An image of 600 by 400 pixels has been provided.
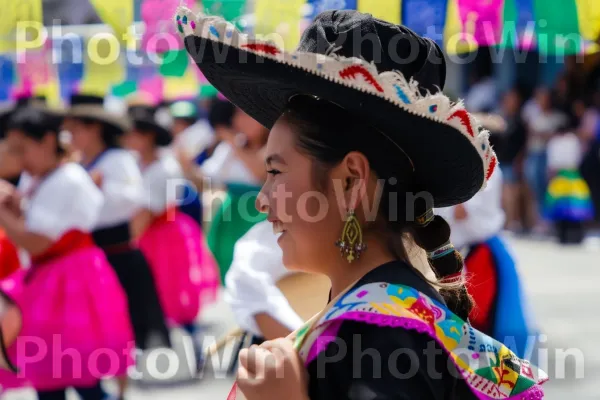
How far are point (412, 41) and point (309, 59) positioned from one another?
0.21 meters

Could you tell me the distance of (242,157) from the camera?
5168 millimetres

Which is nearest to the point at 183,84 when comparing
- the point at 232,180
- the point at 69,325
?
the point at 232,180

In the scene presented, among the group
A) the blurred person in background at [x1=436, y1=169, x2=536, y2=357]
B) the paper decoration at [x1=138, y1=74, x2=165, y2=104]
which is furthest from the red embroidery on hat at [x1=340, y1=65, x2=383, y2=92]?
the paper decoration at [x1=138, y1=74, x2=165, y2=104]

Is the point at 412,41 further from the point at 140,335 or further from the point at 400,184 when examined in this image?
the point at 140,335

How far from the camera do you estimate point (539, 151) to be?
44.2 feet

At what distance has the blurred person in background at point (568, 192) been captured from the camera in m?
12.4

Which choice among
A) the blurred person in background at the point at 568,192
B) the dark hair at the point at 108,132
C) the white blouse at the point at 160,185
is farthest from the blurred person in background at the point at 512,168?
the dark hair at the point at 108,132

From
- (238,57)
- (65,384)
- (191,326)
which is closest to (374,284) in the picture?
(238,57)

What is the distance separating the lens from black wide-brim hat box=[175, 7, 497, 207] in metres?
1.58

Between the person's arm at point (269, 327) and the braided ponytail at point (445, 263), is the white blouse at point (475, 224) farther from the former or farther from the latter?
the braided ponytail at point (445, 263)

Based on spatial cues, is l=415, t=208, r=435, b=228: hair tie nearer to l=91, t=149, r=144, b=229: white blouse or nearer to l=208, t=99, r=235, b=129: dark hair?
l=91, t=149, r=144, b=229: white blouse

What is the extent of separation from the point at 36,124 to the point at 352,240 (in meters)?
3.62

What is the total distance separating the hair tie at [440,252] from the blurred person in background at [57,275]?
3.08 m

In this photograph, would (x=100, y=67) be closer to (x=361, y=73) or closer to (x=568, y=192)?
(x=361, y=73)
